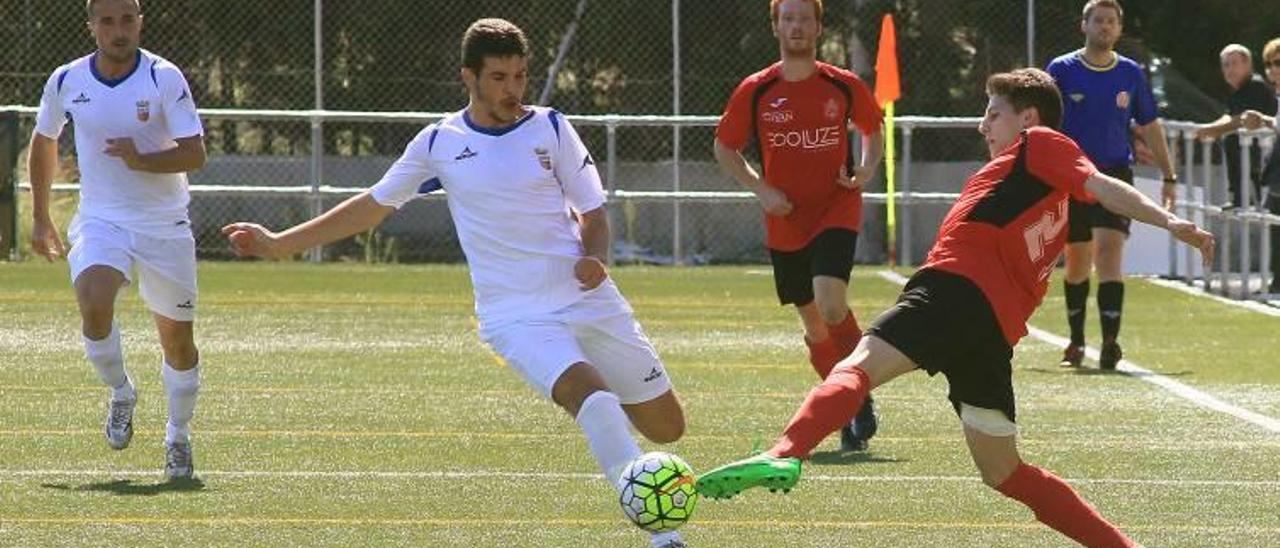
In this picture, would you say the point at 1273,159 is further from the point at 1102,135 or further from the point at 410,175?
the point at 410,175

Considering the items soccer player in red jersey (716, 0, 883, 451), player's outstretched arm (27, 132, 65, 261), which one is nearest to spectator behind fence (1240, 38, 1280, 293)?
soccer player in red jersey (716, 0, 883, 451)

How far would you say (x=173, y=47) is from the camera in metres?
26.8

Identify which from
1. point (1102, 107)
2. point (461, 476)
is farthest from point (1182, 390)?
point (461, 476)

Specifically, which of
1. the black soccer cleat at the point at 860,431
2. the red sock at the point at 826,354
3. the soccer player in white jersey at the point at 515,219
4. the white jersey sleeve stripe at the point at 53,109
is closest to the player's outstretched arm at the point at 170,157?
the white jersey sleeve stripe at the point at 53,109

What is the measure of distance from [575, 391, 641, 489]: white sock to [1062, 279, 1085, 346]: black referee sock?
26.1 feet

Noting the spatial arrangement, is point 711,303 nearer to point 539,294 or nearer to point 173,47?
point 173,47

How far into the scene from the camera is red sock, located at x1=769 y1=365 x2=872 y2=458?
756 cm

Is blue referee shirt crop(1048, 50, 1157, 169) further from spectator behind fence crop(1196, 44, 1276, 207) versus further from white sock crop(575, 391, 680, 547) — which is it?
white sock crop(575, 391, 680, 547)

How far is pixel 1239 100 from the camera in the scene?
22.0 metres

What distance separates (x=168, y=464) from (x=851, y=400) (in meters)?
3.79

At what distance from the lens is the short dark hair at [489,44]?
28.2 feet

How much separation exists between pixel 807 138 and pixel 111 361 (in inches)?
118

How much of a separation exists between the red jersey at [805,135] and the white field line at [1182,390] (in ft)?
8.03

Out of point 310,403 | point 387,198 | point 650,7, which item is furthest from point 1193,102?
point 387,198
